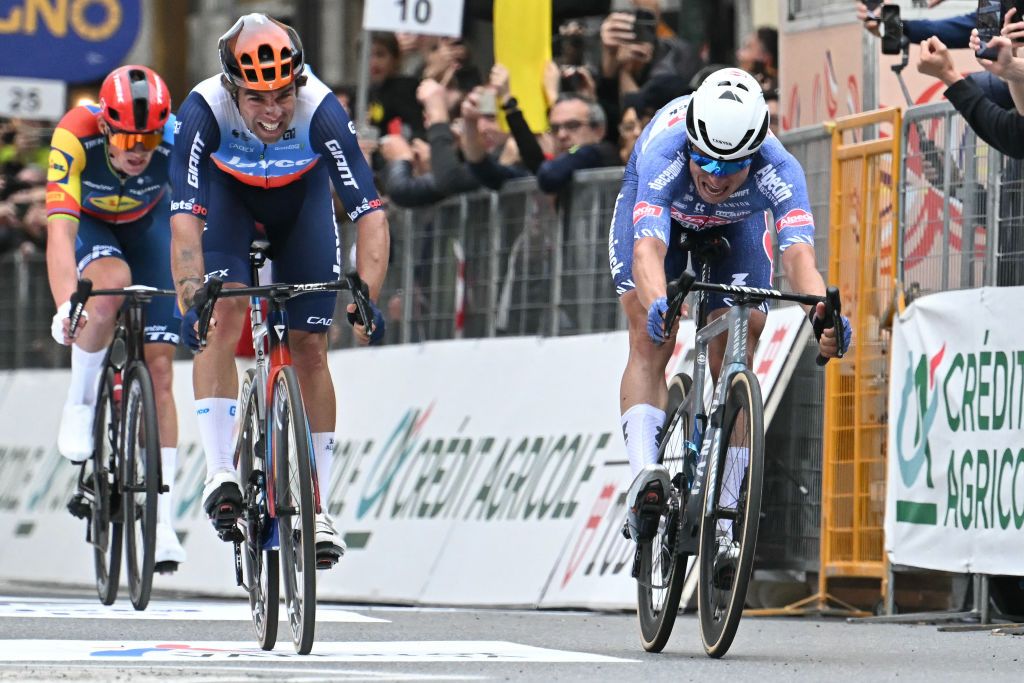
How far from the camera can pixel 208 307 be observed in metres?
8.35

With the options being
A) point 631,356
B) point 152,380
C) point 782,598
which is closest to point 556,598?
point 782,598

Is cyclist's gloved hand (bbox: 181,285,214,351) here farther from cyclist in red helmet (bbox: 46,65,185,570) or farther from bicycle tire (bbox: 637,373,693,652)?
cyclist in red helmet (bbox: 46,65,185,570)

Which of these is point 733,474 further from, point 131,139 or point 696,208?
point 131,139

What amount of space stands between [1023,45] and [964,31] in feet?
4.24

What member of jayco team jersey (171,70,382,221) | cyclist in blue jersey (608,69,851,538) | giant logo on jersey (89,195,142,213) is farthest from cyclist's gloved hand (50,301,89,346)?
cyclist in blue jersey (608,69,851,538)

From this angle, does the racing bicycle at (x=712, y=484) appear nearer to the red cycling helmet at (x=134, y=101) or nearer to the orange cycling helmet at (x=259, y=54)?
the orange cycling helmet at (x=259, y=54)

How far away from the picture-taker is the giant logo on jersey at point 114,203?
11438 mm

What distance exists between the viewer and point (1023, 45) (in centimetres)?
949

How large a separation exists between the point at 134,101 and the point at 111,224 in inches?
37.2

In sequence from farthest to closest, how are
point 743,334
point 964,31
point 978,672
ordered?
point 964,31
point 743,334
point 978,672

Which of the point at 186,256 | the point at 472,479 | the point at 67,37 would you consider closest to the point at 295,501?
the point at 186,256

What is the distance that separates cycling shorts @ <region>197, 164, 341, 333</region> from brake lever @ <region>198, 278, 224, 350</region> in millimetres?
774

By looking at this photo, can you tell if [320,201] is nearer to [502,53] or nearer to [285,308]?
[285,308]

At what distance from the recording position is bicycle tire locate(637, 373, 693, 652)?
8508mm
